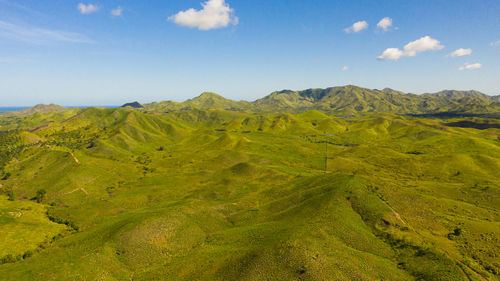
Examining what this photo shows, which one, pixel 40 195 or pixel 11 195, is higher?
pixel 11 195

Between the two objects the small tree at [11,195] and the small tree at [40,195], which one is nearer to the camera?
the small tree at [11,195]

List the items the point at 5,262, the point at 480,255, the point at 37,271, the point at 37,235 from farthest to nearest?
the point at 37,235
the point at 5,262
the point at 37,271
the point at 480,255

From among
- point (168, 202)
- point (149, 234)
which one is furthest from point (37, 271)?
point (168, 202)

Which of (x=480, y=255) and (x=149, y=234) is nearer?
(x=480, y=255)

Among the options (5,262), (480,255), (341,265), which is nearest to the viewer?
(341,265)

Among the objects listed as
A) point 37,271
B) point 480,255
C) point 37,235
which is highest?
point 480,255

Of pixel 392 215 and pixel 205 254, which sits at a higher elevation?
pixel 392 215

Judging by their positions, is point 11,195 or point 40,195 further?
point 40,195

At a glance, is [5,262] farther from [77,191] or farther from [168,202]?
[77,191]

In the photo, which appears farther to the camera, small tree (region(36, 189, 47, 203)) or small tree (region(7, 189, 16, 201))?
small tree (region(36, 189, 47, 203))
